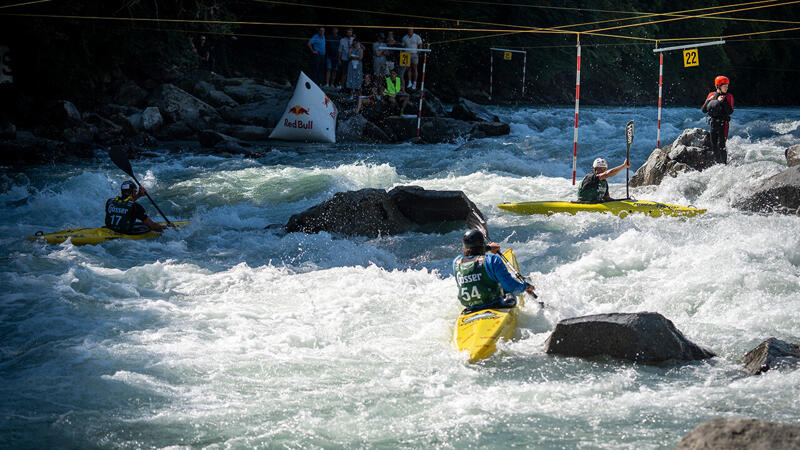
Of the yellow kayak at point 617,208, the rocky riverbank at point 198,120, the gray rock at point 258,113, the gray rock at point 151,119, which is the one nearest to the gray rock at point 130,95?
the rocky riverbank at point 198,120

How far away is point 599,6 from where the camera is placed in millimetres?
27828

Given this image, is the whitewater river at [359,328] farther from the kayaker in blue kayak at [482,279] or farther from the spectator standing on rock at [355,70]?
the spectator standing on rock at [355,70]

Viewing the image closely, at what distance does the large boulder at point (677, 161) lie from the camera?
10.9 metres

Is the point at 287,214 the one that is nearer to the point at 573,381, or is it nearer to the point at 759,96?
the point at 573,381

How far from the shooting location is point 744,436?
2.62 m

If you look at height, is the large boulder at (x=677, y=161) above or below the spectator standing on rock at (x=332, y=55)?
below

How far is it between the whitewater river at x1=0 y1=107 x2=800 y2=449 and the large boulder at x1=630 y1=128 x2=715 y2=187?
1.05 feet

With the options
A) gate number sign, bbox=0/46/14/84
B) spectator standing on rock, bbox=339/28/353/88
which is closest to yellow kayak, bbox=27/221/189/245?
gate number sign, bbox=0/46/14/84

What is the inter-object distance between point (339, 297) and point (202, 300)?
1.14 m

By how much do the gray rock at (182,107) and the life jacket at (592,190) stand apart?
32.7 ft

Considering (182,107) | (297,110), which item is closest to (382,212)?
(297,110)

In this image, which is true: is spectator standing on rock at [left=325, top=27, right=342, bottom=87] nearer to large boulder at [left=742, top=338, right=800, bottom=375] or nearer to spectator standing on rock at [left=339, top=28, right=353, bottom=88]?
spectator standing on rock at [left=339, top=28, right=353, bottom=88]

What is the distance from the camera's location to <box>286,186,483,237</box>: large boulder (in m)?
8.62

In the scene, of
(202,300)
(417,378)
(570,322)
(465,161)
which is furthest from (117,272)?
(465,161)
